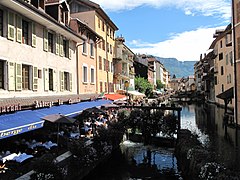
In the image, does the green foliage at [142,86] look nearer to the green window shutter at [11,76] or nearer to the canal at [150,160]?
the canal at [150,160]

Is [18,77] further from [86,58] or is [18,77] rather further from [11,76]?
[86,58]

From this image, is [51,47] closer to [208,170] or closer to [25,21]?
[25,21]

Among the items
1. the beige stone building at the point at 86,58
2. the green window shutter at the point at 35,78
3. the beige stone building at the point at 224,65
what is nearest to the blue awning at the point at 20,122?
the green window shutter at the point at 35,78

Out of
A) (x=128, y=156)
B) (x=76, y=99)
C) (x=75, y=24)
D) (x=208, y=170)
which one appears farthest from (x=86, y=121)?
(x=208, y=170)

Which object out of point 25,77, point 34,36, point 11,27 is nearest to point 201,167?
point 25,77

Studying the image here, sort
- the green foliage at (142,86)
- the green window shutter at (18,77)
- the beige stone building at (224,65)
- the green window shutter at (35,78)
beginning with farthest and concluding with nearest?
1. the green foliage at (142,86)
2. the beige stone building at (224,65)
3. the green window shutter at (35,78)
4. the green window shutter at (18,77)

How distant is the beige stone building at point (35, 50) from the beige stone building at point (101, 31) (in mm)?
9624

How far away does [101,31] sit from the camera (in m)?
36.3

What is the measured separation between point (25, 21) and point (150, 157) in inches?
466

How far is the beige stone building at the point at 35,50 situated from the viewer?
14297 millimetres

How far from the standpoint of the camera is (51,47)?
20.0m

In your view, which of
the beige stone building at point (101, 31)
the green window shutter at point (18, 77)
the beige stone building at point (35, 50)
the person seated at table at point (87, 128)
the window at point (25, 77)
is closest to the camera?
the beige stone building at point (35, 50)

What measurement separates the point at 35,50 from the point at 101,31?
2002 cm

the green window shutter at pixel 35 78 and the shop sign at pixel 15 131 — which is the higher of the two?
the green window shutter at pixel 35 78
